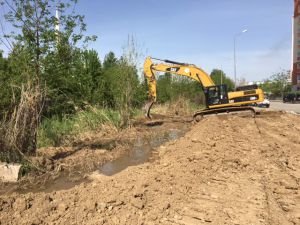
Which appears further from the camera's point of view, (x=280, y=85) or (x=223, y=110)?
(x=280, y=85)

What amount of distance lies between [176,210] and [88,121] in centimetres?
985

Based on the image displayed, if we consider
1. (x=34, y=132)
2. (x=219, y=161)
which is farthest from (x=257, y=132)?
(x=34, y=132)

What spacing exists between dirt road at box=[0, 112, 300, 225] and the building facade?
85511mm

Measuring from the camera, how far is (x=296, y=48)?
308 ft

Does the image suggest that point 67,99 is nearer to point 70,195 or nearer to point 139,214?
point 70,195

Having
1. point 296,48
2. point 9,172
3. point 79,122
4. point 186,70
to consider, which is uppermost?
point 296,48

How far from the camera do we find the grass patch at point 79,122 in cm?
1266

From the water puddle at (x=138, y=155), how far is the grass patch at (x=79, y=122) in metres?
1.99

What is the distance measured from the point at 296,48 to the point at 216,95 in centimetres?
8299

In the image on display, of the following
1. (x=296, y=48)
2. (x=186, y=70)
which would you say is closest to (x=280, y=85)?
(x=296, y=48)

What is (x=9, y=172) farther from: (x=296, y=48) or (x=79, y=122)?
(x=296, y=48)

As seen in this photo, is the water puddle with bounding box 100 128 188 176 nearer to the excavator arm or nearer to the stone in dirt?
the stone in dirt

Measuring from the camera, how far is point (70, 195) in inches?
247

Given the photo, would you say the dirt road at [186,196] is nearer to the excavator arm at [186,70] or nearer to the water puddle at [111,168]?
the water puddle at [111,168]
